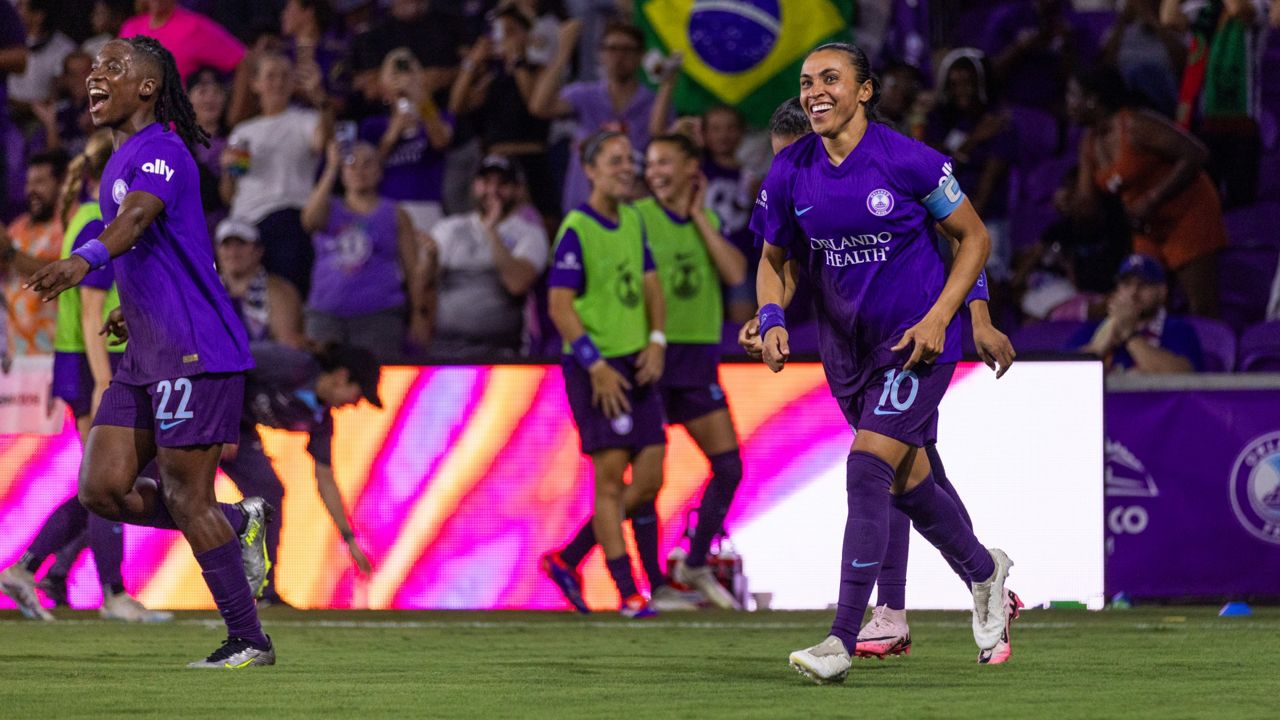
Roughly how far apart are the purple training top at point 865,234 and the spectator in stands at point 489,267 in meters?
5.77

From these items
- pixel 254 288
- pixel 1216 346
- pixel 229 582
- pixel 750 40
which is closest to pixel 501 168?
pixel 254 288

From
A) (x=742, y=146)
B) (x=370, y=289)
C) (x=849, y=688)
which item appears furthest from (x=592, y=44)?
(x=849, y=688)

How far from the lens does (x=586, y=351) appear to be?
33.3 feet

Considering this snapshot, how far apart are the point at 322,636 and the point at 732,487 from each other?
8.24 ft

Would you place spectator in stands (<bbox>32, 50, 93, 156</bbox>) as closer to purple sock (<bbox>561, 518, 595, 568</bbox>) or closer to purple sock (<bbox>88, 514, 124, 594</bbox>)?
purple sock (<bbox>88, 514, 124, 594</bbox>)

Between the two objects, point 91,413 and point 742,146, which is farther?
point 742,146

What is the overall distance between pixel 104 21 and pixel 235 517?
8906 millimetres

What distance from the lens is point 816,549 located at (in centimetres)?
1043

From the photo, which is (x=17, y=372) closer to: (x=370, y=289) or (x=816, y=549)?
(x=370, y=289)

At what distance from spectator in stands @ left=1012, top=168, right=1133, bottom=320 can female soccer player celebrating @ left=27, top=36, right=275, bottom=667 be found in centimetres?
733

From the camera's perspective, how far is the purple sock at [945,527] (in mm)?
6898

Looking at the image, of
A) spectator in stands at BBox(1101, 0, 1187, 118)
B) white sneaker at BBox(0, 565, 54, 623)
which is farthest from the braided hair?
spectator in stands at BBox(1101, 0, 1187, 118)

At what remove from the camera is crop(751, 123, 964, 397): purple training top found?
6.54 m

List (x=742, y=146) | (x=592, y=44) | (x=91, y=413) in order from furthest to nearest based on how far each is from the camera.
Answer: (x=592, y=44) → (x=742, y=146) → (x=91, y=413)
